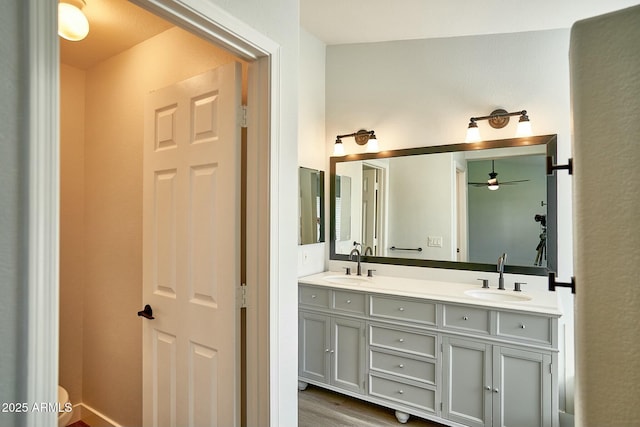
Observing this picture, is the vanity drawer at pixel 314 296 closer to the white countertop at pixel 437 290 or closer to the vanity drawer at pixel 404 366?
the white countertop at pixel 437 290

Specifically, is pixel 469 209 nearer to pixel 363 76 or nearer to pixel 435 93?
pixel 435 93

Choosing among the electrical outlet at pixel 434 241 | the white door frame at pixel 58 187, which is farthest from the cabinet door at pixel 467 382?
the white door frame at pixel 58 187

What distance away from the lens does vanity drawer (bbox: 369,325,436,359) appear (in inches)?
90.9

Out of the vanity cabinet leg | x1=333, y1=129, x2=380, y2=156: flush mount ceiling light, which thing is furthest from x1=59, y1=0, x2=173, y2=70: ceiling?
the vanity cabinet leg

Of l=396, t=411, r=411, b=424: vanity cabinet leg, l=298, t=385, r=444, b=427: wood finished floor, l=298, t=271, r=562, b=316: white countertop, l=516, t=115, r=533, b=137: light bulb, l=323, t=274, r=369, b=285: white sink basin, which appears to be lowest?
l=298, t=385, r=444, b=427: wood finished floor

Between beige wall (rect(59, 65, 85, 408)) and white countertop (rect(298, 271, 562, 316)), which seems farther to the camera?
beige wall (rect(59, 65, 85, 408))

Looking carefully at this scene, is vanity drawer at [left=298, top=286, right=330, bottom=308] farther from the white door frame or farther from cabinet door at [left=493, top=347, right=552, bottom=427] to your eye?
the white door frame

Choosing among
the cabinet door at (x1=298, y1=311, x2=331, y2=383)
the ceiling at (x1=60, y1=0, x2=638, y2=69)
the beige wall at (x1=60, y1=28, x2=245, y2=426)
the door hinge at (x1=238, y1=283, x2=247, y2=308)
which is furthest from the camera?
the cabinet door at (x1=298, y1=311, x2=331, y2=383)

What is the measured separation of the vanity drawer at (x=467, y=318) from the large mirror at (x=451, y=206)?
0.58 meters

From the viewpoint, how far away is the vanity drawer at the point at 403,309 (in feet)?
7.56

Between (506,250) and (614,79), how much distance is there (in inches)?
77.6

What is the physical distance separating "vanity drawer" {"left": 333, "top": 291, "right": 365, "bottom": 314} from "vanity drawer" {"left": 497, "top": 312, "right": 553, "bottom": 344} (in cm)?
90

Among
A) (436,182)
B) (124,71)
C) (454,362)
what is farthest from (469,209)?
(124,71)

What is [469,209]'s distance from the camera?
8.96 feet
